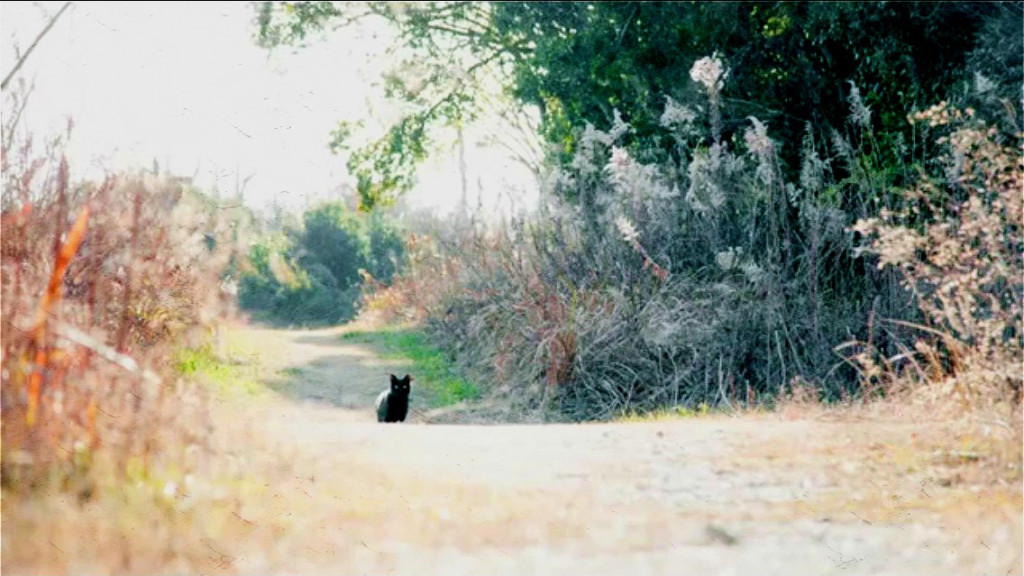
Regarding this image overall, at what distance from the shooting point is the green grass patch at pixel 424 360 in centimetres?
1012

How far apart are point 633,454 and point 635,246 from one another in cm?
429

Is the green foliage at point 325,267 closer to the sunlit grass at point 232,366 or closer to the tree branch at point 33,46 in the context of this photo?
the sunlit grass at point 232,366

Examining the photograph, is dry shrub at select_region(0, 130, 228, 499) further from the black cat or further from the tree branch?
the black cat

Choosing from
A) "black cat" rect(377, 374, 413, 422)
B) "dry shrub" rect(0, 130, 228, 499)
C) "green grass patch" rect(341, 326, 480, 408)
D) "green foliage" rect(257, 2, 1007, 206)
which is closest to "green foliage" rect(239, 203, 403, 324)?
"green grass patch" rect(341, 326, 480, 408)

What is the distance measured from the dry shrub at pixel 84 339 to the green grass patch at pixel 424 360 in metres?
5.96

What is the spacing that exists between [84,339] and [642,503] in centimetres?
→ 205

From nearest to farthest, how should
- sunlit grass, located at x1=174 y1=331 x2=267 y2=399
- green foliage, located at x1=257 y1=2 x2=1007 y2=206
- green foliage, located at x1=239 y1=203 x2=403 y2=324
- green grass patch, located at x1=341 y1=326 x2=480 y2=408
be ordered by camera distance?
1. sunlit grass, located at x1=174 y1=331 x2=267 y2=399
2. green foliage, located at x1=257 y1=2 x2=1007 y2=206
3. green grass patch, located at x1=341 y1=326 x2=480 y2=408
4. green foliage, located at x1=239 y1=203 x2=403 y2=324

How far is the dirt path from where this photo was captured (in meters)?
2.90

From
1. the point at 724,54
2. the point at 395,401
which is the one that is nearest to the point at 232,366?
the point at 395,401

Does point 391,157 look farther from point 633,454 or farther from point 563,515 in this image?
point 563,515

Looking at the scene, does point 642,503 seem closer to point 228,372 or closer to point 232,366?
point 228,372

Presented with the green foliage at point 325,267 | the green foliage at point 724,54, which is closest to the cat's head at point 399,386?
the green foliage at point 724,54

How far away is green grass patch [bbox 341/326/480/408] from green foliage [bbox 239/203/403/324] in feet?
16.1

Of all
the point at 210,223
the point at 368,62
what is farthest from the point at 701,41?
the point at 210,223
